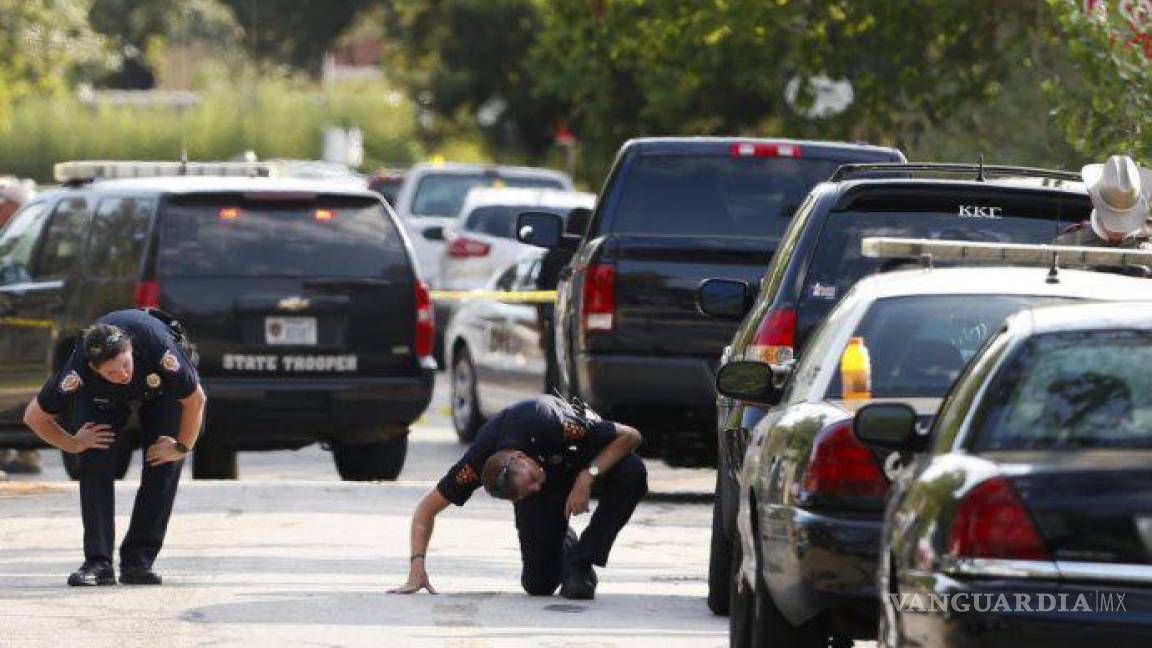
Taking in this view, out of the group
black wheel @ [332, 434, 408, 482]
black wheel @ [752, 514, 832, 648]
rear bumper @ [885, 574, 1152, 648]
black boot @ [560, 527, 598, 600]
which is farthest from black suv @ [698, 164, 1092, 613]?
→ black wheel @ [332, 434, 408, 482]

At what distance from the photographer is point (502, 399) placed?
22578 mm

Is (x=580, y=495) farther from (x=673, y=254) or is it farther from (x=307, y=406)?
(x=307, y=406)

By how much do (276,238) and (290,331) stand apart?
1.75 feet

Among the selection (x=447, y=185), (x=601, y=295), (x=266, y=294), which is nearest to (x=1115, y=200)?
(x=601, y=295)

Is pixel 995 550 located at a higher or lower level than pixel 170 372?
higher

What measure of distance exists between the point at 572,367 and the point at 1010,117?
10.5 metres

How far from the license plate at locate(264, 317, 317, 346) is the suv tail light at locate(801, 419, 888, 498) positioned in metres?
9.25

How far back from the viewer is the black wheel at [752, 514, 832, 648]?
9438 millimetres

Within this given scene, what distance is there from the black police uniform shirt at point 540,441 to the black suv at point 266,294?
5.20m

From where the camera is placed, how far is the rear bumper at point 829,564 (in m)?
8.73

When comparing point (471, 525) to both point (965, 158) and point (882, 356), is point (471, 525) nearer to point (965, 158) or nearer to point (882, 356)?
point (882, 356)

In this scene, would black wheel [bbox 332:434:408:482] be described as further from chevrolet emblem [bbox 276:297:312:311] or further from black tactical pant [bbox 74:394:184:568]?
black tactical pant [bbox 74:394:184:568]

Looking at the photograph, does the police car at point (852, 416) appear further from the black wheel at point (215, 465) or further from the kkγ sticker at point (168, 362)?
the black wheel at point (215, 465)

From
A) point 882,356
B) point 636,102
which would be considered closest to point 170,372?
point 882,356
